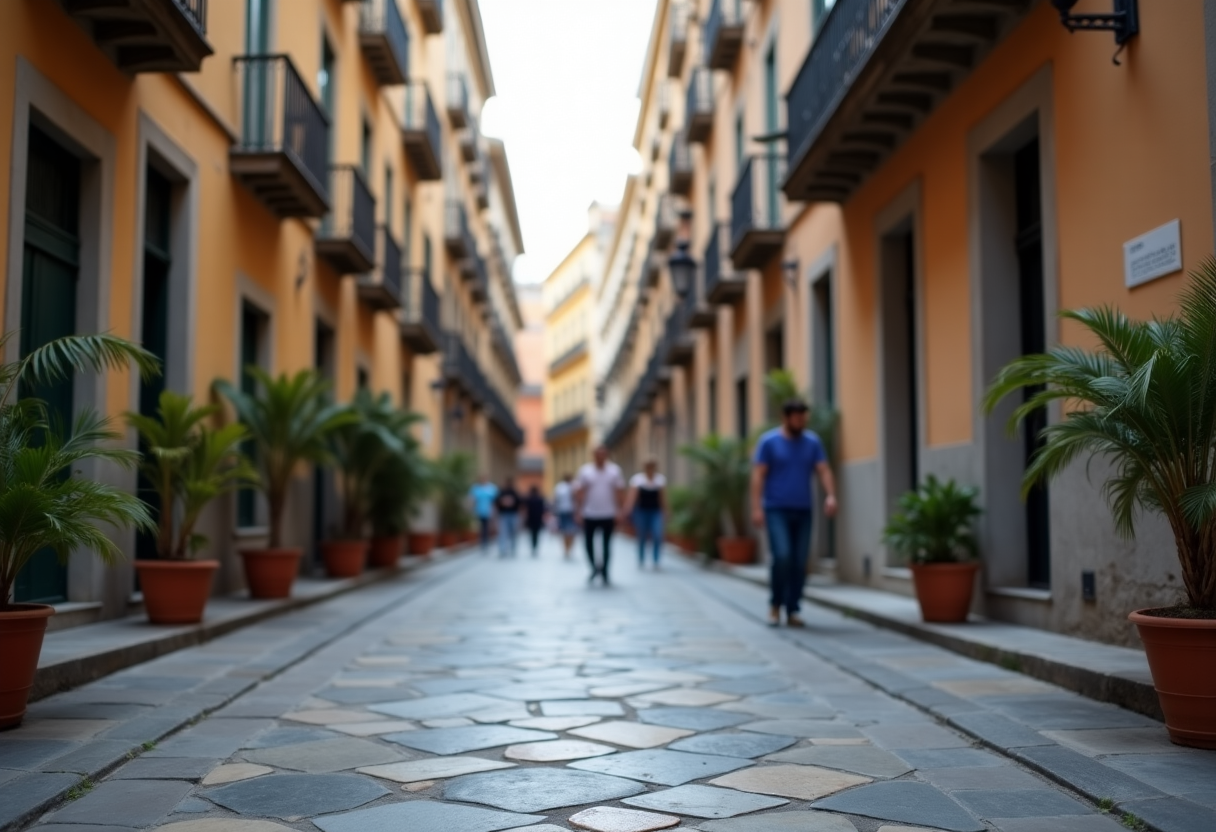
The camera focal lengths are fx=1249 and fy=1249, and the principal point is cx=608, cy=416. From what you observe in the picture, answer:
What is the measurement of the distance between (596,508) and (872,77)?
24.0 ft

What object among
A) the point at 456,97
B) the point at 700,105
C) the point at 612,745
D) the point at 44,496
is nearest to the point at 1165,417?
the point at 612,745

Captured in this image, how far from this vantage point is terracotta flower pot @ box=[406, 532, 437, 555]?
22922 millimetres

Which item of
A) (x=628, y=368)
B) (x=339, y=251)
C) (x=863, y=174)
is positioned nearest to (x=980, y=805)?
(x=863, y=174)

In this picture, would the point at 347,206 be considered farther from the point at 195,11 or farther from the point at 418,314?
the point at 195,11

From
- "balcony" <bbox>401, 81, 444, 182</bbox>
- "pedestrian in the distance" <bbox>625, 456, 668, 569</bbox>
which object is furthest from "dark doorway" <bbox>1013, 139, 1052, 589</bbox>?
"balcony" <bbox>401, 81, 444, 182</bbox>

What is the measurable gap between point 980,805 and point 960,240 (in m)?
6.87

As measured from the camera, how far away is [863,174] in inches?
523

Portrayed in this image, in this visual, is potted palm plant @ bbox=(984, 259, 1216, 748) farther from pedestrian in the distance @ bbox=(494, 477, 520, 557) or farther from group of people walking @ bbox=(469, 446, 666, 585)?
pedestrian in the distance @ bbox=(494, 477, 520, 557)

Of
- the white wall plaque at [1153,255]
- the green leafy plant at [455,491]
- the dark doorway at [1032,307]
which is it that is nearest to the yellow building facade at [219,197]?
the green leafy plant at [455,491]

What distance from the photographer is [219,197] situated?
1214cm

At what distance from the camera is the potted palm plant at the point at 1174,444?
4820mm

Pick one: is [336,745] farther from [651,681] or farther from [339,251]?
[339,251]

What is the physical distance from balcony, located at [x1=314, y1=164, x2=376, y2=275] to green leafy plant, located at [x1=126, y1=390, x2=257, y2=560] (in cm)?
684

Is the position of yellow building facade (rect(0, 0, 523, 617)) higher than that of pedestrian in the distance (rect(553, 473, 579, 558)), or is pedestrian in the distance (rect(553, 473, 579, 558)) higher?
yellow building facade (rect(0, 0, 523, 617))
